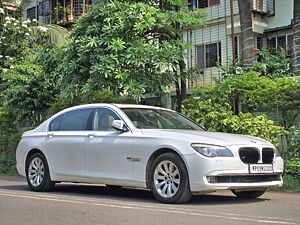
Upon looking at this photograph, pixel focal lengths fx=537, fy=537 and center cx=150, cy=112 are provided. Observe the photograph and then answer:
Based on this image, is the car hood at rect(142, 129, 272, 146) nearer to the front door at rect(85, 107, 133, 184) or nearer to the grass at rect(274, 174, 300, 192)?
the front door at rect(85, 107, 133, 184)

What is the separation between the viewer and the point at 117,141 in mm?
8727

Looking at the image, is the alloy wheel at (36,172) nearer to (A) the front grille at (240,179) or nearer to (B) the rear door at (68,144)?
(B) the rear door at (68,144)

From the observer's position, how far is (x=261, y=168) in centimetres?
803

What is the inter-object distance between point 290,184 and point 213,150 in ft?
10.0

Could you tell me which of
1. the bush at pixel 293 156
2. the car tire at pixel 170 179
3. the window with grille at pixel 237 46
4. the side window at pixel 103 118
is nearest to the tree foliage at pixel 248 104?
the bush at pixel 293 156

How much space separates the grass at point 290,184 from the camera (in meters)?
9.98

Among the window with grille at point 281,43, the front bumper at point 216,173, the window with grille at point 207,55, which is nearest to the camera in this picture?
the front bumper at point 216,173

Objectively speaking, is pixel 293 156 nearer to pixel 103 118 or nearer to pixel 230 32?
pixel 103 118

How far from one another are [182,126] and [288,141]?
3.06m

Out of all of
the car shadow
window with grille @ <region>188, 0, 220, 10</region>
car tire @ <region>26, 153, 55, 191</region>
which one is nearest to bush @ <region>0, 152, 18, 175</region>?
the car shadow

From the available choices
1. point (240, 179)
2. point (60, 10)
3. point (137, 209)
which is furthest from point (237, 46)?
point (137, 209)

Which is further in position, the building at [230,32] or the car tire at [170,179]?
the building at [230,32]

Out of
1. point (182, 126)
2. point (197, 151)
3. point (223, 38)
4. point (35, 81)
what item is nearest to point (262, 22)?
point (223, 38)

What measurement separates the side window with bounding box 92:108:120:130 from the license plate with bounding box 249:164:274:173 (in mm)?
2427
